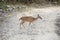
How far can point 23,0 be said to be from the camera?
19.6 metres

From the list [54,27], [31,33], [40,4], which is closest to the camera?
[31,33]

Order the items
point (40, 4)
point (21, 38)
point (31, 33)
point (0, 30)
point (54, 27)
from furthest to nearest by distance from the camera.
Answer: point (40, 4)
point (54, 27)
point (0, 30)
point (31, 33)
point (21, 38)

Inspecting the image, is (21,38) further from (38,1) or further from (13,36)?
(38,1)

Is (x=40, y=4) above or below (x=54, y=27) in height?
below

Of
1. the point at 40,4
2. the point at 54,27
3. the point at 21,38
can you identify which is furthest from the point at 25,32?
the point at 40,4

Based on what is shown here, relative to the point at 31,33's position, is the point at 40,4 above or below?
below

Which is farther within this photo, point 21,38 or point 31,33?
point 31,33

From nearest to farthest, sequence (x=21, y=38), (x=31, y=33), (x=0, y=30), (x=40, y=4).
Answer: (x=21, y=38) < (x=31, y=33) < (x=0, y=30) < (x=40, y=4)

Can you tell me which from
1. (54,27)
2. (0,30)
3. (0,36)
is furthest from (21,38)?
(54,27)

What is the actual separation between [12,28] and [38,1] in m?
10.6

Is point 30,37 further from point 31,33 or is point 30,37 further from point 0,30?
point 0,30

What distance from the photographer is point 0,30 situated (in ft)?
29.8

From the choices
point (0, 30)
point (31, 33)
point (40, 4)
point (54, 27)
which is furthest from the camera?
point (40, 4)

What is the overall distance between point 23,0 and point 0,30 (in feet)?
35.3
